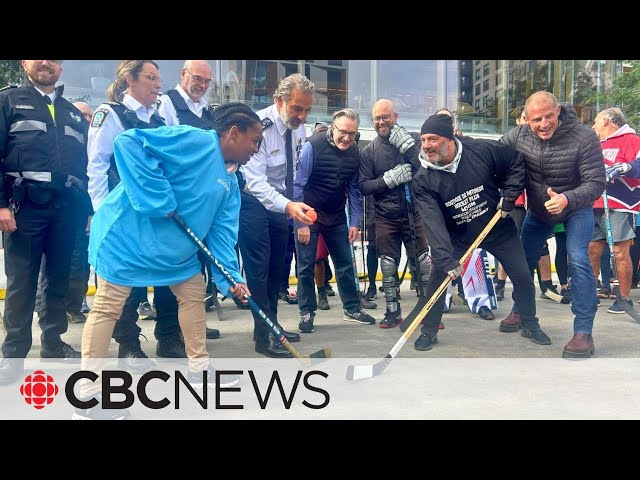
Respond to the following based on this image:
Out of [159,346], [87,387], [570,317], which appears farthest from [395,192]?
[87,387]

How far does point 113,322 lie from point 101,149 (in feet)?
3.81

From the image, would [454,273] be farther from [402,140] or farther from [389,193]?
[402,140]

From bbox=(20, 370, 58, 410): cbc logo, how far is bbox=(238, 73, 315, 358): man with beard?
1260 mm

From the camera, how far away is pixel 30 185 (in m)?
3.75

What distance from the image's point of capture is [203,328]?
3.40 m

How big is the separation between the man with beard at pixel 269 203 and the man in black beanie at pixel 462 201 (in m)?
0.88

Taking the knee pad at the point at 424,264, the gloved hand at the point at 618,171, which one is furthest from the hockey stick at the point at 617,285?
the knee pad at the point at 424,264

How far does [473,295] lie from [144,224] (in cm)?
341

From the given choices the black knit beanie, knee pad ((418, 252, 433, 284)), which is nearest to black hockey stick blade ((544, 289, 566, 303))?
knee pad ((418, 252, 433, 284))

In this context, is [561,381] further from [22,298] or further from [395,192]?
[22,298]

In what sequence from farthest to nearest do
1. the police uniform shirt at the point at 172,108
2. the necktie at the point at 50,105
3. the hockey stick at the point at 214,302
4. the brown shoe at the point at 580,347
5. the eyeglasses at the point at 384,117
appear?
the hockey stick at the point at 214,302 → the eyeglasses at the point at 384,117 → the police uniform shirt at the point at 172,108 → the brown shoe at the point at 580,347 → the necktie at the point at 50,105

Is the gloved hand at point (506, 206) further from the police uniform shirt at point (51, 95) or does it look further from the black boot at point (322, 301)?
the police uniform shirt at point (51, 95)

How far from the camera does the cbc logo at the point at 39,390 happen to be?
10.5 ft

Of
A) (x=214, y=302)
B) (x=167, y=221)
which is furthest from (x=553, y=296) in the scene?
(x=167, y=221)
